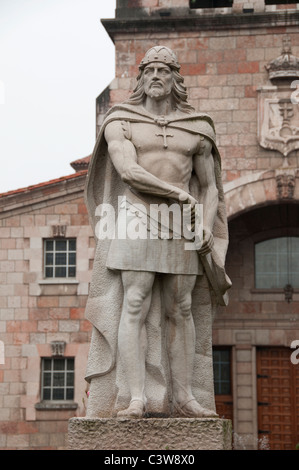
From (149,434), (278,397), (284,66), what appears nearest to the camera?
(149,434)

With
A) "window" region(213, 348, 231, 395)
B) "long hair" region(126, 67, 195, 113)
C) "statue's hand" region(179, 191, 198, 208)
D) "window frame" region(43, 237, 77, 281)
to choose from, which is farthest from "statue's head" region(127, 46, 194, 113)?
"window" region(213, 348, 231, 395)

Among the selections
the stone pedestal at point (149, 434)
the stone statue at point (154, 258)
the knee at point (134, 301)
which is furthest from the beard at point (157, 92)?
the stone pedestal at point (149, 434)

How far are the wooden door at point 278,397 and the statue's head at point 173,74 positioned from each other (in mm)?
15541

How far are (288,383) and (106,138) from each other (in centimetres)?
1595

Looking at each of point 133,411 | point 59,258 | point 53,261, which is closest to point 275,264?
point 59,258

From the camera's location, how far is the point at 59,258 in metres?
22.8

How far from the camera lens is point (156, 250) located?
778 cm

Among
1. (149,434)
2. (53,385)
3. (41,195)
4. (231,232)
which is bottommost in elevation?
(149,434)

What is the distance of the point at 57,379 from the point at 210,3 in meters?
7.98

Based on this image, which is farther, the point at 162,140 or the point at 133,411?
the point at 162,140

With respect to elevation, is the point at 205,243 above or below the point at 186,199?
below

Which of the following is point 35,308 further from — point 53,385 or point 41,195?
point 41,195
